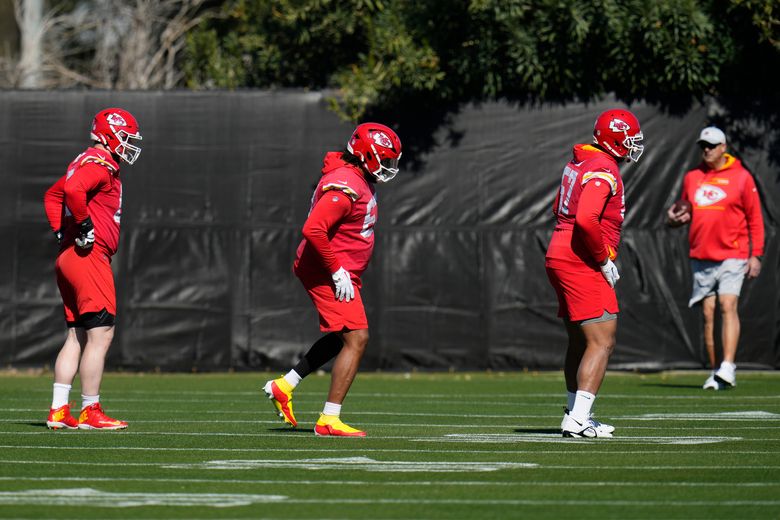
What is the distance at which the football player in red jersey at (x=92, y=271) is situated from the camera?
34.1 feet

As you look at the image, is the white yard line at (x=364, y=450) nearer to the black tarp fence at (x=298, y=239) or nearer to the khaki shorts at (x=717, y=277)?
the khaki shorts at (x=717, y=277)

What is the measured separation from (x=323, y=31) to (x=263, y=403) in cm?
704

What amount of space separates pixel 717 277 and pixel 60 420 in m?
7.09

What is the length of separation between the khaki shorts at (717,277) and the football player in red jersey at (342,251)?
18.6 ft

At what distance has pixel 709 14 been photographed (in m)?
16.9

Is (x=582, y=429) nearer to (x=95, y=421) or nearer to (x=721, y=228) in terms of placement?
(x=95, y=421)

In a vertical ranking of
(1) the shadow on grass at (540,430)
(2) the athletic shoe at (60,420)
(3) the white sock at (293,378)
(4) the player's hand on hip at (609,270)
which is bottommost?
(2) the athletic shoe at (60,420)

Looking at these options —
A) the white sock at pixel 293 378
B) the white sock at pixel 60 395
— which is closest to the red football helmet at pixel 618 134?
the white sock at pixel 293 378

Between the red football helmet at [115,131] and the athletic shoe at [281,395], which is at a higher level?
the red football helmet at [115,131]

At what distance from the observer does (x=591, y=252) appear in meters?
9.59

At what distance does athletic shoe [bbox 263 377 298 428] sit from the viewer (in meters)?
10.1

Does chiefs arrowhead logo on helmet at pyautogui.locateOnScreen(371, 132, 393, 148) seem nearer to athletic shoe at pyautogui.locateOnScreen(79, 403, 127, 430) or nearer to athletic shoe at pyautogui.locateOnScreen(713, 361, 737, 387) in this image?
athletic shoe at pyautogui.locateOnScreen(79, 403, 127, 430)

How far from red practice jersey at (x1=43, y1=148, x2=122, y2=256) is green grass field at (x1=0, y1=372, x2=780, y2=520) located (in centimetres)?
139

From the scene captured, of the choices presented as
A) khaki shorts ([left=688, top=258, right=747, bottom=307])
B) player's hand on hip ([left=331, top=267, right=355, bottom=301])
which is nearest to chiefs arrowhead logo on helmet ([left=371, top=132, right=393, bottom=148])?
player's hand on hip ([left=331, top=267, right=355, bottom=301])
